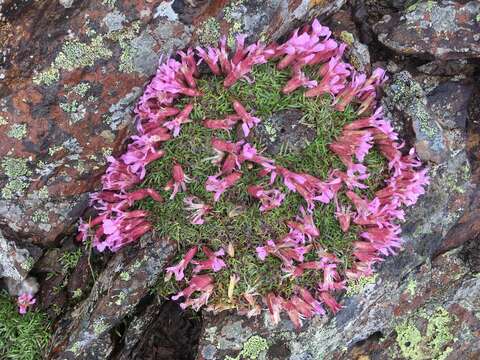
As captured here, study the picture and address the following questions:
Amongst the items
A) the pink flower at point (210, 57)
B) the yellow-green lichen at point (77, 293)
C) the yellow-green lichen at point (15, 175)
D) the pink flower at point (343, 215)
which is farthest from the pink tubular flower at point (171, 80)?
the yellow-green lichen at point (77, 293)

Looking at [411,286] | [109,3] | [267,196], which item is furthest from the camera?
[411,286]

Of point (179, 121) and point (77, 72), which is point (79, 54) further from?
point (179, 121)

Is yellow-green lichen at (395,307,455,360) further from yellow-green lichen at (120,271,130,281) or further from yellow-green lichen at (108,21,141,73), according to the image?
yellow-green lichen at (108,21,141,73)

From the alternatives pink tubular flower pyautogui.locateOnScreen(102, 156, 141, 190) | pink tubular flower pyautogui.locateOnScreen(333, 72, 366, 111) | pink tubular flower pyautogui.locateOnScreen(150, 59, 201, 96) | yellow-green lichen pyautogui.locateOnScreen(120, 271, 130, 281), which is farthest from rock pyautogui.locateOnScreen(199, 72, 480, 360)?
pink tubular flower pyautogui.locateOnScreen(150, 59, 201, 96)

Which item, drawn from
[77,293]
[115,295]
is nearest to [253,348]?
[115,295]

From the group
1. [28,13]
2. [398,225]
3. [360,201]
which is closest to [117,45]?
[28,13]

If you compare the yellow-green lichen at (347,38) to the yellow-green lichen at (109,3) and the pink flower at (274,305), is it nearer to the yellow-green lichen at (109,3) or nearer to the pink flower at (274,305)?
the yellow-green lichen at (109,3)

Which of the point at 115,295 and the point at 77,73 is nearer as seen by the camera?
the point at 77,73
